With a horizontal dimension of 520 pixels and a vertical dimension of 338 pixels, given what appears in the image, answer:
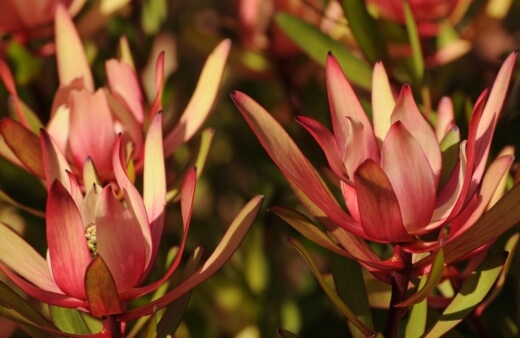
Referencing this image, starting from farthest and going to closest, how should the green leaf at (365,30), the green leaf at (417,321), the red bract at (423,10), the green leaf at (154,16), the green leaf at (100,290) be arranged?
the green leaf at (154,16), the red bract at (423,10), the green leaf at (365,30), the green leaf at (417,321), the green leaf at (100,290)

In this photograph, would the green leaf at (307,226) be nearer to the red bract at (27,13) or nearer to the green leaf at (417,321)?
the green leaf at (417,321)

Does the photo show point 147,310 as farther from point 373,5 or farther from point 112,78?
point 373,5

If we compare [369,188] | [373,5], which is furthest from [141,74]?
[369,188]

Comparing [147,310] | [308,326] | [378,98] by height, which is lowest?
[308,326]

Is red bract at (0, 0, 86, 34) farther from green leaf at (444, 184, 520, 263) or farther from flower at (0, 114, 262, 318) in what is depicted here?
green leaf at (444, 184, 520, 263)

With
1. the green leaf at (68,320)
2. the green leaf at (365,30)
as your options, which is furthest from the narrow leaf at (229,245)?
the green leaf at (365,30)

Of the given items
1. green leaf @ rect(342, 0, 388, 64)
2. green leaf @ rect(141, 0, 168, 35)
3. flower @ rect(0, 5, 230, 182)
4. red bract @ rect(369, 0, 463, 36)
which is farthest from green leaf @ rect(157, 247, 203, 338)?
green leaf @ rect(141, 0, 168, 35)
